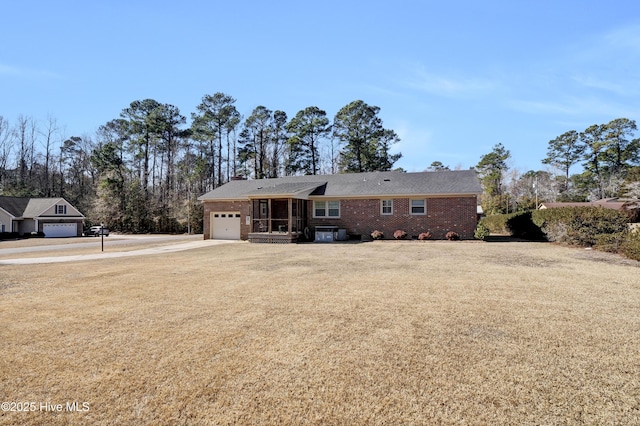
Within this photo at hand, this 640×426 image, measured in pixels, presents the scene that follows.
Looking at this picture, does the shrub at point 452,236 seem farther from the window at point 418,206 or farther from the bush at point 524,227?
the bush at point 524,227

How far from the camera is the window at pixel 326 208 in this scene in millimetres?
22516

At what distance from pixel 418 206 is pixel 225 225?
45.2ft

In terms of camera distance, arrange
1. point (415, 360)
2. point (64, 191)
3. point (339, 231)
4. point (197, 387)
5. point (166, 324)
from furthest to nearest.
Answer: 1. point (64, 191)
2. point (339, 231)
3. point (166, 324)
4. point (415, 360)
5. point (197, 387)

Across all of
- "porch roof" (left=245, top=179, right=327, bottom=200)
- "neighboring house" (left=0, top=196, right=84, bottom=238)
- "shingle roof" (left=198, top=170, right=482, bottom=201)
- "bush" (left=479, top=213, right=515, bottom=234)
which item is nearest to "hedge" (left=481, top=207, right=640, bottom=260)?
"shingle roof" (left=198, top=170, right=482, bottom=201)

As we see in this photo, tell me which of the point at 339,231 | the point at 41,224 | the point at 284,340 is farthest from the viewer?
the point at 41,224

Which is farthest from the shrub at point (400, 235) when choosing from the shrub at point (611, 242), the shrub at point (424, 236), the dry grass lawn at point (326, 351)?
the dry grass lawn at point (326, 351)

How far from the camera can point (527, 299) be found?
642 centimetres

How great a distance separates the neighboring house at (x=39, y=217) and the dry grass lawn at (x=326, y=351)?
33.6m

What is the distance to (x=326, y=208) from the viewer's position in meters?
22.8

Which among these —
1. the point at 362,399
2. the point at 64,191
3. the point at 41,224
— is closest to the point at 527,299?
the point at 362,399

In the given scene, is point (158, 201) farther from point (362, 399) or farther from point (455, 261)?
point (362, 399)

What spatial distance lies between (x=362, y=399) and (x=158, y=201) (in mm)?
44313

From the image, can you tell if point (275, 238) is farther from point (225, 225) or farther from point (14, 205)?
point (14, 205)

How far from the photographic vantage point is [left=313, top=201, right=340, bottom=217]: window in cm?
2252
